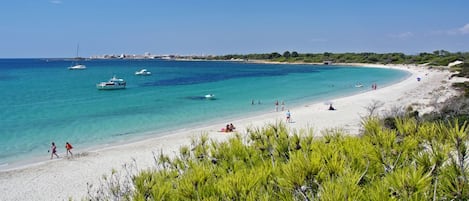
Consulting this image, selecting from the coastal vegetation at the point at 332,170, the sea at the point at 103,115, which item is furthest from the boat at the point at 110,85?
the coastal vegetation at the point at 332,170

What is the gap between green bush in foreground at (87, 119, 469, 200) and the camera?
272 cm

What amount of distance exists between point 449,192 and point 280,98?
127ft

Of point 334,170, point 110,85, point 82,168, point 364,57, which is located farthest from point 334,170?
point 364,57

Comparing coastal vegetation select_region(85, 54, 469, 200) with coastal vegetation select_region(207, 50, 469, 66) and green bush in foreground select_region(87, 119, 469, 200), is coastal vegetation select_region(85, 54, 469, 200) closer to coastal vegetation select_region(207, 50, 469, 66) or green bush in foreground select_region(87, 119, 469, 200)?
green bush in foreground select_region(87, 119, 469, 200)

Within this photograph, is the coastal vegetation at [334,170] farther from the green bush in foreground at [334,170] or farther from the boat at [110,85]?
the boat at [110,85]

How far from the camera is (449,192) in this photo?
2.99 metres

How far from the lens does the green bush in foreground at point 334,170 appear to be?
272 centimetres

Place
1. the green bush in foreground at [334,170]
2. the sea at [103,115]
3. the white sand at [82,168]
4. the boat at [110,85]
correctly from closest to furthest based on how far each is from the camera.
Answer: the green bush in foreground at [334,170], the white sand at [82,168], the sea at [103,115], the boat at [110,85]

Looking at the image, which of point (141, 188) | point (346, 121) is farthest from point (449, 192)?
point (346, 121)

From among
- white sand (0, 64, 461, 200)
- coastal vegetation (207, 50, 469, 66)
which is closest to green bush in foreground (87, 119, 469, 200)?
white sand (0, 64, 461, 200)

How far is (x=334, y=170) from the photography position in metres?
3.01

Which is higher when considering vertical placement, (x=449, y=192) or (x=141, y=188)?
(x=449, y=192)

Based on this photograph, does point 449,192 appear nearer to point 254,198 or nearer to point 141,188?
point 254,198

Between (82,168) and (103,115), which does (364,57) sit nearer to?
(103,115)
